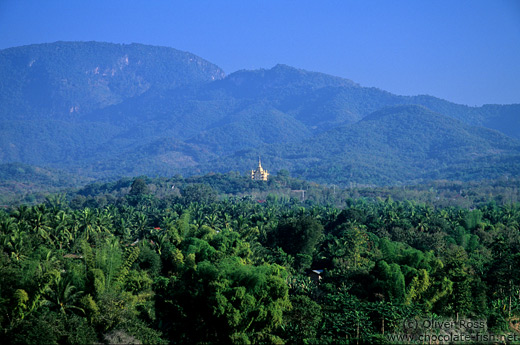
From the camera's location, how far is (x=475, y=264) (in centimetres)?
5134

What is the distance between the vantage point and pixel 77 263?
42.3 metres

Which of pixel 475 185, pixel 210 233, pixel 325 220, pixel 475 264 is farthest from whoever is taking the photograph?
pixel 475 185

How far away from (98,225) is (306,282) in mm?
22420

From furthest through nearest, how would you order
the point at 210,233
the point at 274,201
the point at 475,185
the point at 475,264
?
the point at 475,185
the point at 274,201
the point at 210,233
the point at 475,264

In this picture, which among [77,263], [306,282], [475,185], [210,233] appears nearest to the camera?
[77,263]

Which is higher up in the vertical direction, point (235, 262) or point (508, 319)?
point (235, 262)

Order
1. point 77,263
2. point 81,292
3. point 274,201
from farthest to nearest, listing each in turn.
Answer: point 274,201 < point 77,263 < point 81,292

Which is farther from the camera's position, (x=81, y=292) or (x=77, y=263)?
Answer: (x=77, y=263)

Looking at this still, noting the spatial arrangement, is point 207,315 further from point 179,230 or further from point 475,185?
point 475,185

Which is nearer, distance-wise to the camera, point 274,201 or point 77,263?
point 77,263

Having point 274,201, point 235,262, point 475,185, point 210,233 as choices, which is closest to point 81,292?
point 235,262

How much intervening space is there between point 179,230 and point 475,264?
25.9 m

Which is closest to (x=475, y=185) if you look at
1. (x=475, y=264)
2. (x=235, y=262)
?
(x=475, y=264)

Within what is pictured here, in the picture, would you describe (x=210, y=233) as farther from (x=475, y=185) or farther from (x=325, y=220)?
(x=475, y=185)
